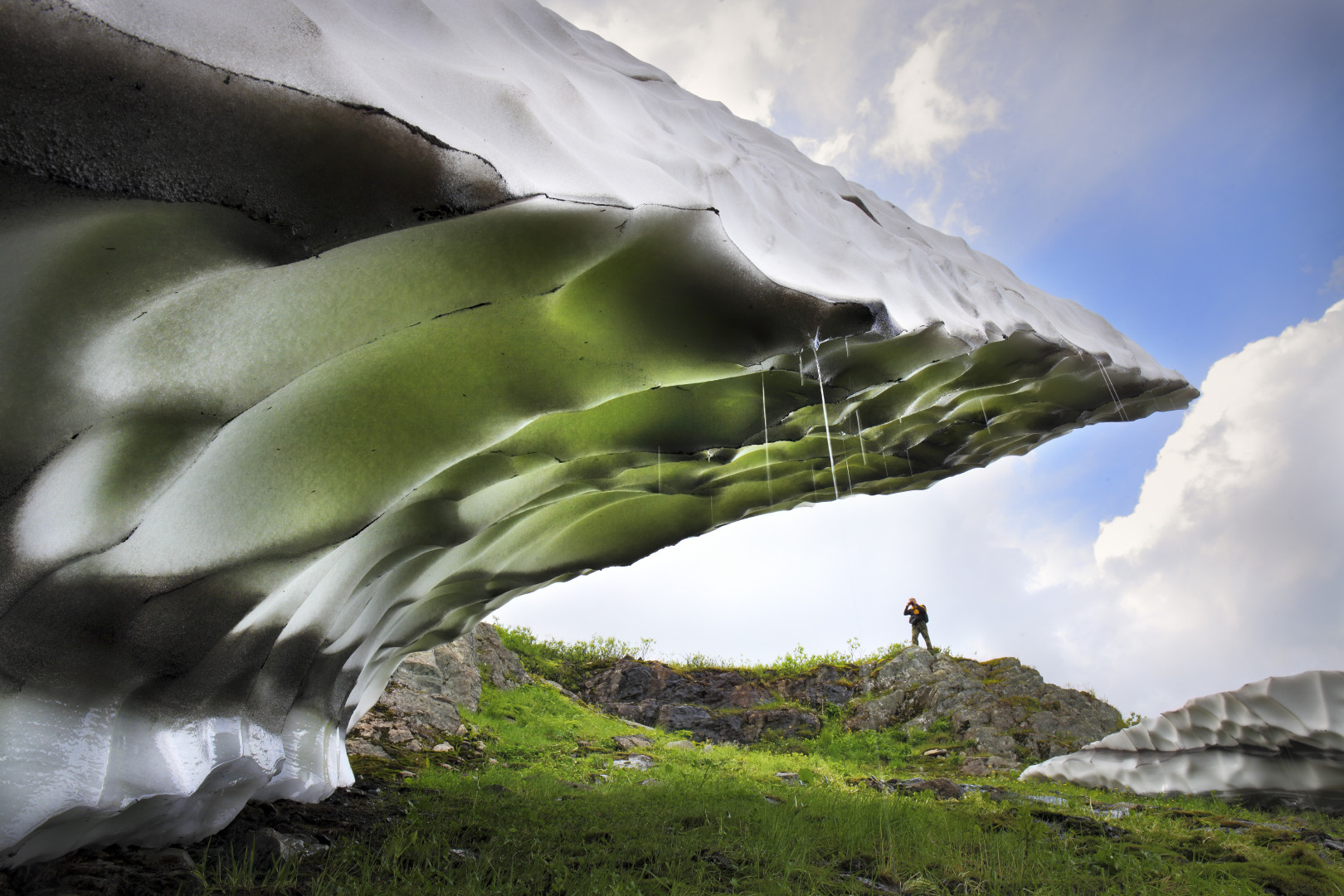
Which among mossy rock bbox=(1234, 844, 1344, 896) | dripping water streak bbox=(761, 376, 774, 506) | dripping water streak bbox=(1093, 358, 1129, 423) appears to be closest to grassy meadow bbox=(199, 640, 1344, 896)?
mossy rock bbox=(1234, 844, 1344, 896)

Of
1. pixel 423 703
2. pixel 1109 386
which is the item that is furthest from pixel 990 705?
pixel 423 703

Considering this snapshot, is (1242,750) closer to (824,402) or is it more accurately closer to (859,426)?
(859,426)

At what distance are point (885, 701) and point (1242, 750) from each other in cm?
749

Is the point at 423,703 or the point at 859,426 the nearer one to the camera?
the point at 859,426

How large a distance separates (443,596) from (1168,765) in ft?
33.5

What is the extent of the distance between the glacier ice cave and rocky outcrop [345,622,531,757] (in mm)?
3751

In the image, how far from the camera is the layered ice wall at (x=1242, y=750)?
760 centimetres

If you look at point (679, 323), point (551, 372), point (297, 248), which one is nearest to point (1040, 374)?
point (679, 323)

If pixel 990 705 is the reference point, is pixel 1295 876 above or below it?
below

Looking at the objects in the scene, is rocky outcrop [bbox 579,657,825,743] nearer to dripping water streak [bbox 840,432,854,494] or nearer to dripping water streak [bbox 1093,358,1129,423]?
dripping water streak [bbox 840,432,854,494]

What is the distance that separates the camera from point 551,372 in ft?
10.6

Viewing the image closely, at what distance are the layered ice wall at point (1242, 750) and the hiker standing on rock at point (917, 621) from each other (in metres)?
6.44

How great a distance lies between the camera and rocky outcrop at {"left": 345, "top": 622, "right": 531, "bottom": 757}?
8641mm

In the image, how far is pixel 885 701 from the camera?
15.4 meters
